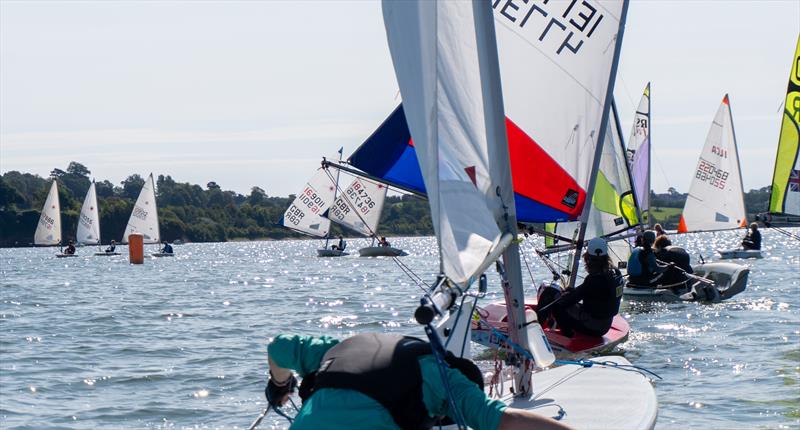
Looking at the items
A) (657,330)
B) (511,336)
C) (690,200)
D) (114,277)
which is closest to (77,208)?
(114,277)

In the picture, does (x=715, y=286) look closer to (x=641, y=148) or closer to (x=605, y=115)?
(x=605, y=115)

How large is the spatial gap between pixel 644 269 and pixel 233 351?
21.9 feet

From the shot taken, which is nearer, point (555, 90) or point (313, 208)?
point (555, 90)

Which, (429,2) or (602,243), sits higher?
(429,2)

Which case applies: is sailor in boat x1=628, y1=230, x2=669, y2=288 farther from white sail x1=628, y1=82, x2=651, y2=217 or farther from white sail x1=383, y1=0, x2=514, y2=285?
white sail x1=383, y1=0, x2=514, y2=285

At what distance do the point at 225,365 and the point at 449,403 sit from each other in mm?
6521

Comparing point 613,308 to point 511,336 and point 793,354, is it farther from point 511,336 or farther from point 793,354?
point 511,336

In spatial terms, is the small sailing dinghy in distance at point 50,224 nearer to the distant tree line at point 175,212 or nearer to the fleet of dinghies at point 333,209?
the distant tree line at point 175,212

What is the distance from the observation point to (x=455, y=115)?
4176 mm

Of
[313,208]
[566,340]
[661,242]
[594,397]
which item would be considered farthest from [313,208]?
[594,397]

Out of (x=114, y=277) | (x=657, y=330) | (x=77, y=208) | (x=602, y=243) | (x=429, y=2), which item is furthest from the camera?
(x=77, y=208)

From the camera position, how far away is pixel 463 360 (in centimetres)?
323

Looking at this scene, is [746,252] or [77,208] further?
[77,208]

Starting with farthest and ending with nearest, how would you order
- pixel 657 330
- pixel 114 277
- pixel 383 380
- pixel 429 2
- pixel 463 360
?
pixel 114 277
pixel 657 330
pixel 429 2
pixel 463 360
pixel 383 380
